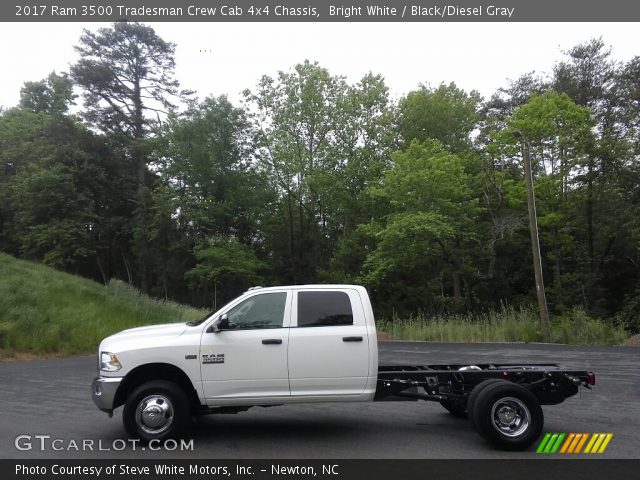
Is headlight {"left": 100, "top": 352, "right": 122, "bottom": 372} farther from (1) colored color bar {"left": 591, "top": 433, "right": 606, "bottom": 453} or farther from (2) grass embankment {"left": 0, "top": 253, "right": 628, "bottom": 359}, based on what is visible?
(2) grass embankment {"left": 0, "top": 253, "right": 628, "bottom": 359}

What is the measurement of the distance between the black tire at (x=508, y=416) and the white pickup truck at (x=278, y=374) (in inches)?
0.5

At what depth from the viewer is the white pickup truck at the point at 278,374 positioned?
6.93 meters

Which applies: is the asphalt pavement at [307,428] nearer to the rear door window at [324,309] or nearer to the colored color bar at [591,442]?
the colored color bar at [591,442]

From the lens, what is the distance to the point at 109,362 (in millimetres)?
7129

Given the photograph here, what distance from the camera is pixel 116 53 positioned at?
Answer: 5153 centimetres

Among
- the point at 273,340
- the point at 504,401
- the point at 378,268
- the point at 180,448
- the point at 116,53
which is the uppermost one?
the point at 116,53

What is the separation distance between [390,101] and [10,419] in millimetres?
43602

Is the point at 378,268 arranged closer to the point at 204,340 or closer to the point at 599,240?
the point at 599,240

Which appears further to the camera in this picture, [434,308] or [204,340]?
[434,308]

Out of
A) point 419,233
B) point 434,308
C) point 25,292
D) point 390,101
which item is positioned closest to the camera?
point 25,292

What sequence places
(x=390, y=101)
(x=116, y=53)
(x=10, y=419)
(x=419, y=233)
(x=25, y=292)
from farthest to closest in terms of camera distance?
(x=116, y=53) → (x=390, y=101) → (x=419, y=233) → (x=25, y=292) → (x=10, y=419)

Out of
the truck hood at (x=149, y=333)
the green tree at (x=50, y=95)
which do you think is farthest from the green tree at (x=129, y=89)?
the truck hood at (x=149, y=333)

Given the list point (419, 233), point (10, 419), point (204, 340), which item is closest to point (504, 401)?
point (204, 340)

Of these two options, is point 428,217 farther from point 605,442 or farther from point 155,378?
point 155,378
